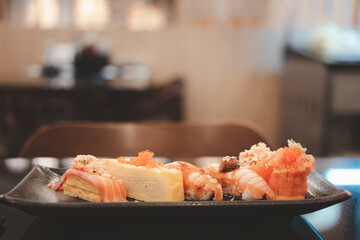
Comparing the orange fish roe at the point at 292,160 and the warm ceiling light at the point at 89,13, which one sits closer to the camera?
the orange fish roe at the point at 292,160

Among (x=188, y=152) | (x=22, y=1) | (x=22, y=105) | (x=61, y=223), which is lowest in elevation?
(x=22, y=105)

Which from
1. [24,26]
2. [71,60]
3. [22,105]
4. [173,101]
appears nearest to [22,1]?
[24,26]

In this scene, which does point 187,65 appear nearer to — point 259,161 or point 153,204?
point 259,161

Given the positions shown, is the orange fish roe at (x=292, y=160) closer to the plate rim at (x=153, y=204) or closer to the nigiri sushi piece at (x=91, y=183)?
the plate rim at (x=153, y=204)

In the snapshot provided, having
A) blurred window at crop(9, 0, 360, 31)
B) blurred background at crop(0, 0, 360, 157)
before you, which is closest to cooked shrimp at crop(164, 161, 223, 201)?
blurred background at crop(0, 0, 360, 157)

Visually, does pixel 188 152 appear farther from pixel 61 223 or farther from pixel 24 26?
pixel 24 26

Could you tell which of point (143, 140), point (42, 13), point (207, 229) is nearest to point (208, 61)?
point (42, 13)

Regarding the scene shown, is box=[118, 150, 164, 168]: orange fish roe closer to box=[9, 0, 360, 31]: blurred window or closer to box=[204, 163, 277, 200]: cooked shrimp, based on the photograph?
box=[204, 163, 277, 200]: cooked shrimp

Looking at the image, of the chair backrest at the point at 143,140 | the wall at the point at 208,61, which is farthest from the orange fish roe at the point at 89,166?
the wall at the point at 208,61
